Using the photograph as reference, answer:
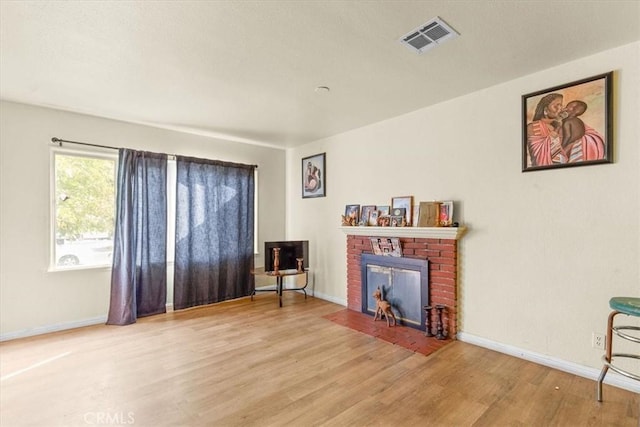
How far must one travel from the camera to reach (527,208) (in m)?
2.70

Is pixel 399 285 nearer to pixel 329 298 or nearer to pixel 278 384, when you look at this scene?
pixel 329 298

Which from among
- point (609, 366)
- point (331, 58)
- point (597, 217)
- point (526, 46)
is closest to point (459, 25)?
point (526, 46)

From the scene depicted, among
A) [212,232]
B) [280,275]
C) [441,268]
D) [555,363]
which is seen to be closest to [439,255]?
[441,268]

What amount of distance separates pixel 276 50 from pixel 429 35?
42.3 inches

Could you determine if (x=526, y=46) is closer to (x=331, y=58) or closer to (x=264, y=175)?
(x=331, y=58)

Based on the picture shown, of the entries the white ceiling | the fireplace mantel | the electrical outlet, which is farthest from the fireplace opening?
the white ceiling

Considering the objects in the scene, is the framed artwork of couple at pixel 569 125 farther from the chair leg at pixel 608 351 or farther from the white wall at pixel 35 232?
the white wall at pixel 35 232

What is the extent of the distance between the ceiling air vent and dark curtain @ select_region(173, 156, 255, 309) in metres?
3.27

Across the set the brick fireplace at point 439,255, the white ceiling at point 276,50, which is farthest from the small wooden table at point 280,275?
the white ceiling at point 276,50

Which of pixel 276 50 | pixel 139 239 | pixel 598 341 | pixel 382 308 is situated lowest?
pixel 382 308

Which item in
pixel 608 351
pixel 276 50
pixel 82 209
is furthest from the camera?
pixel 82 209

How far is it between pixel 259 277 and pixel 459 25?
4367 mm

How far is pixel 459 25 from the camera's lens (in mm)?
1971

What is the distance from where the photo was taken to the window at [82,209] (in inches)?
139
